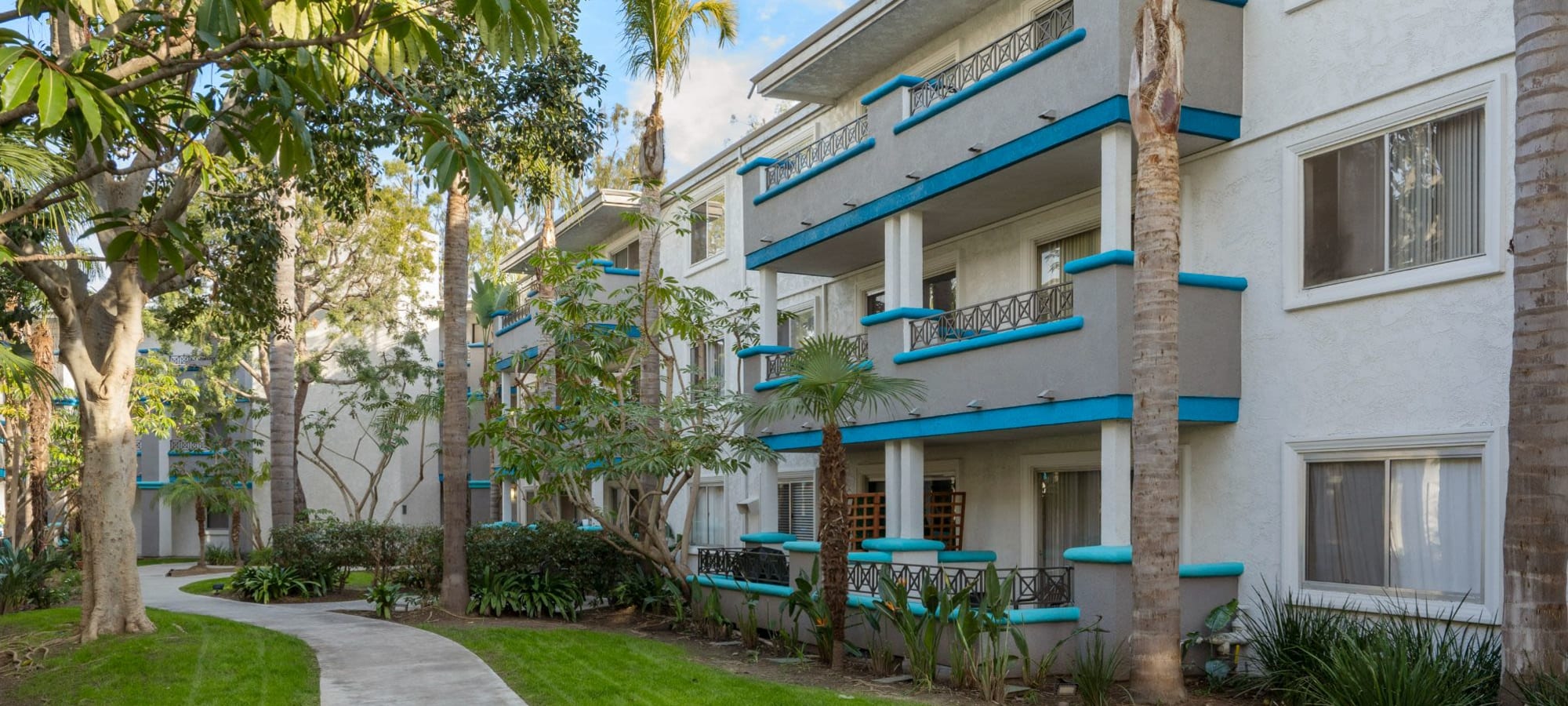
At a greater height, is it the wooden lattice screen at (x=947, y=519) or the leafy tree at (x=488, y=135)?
the leafy tree at (x=488, y=135)

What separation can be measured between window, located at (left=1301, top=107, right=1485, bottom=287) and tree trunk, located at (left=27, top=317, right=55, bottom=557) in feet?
75.6

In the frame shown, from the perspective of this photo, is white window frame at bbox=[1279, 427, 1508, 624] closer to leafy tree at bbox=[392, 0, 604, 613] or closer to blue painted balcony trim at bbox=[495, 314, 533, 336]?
leafy tree at bbox=[392, 0, 604, 613]

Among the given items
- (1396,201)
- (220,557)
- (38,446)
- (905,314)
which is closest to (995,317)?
(905,314)

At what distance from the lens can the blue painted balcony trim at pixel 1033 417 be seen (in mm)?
12266

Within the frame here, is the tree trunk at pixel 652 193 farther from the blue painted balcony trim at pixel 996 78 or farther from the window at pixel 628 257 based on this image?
the window at pixel 628 257

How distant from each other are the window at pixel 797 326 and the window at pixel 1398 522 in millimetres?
10942

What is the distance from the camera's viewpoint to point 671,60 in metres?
21.3

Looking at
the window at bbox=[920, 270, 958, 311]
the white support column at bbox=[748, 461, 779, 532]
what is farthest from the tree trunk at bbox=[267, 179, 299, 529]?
the window at bbox=[920, 270, 958, 311]

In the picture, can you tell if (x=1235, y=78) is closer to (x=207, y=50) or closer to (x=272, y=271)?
(x=207, y=50)

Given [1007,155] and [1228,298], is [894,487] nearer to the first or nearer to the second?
[1007,155]

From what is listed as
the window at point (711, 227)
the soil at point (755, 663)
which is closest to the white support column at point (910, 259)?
the soil at point (755, 663)

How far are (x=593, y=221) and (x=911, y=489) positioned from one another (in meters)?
16.2

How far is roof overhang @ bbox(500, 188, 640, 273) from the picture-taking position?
2767cm

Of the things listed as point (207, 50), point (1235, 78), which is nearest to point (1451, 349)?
point (1235, 78)
